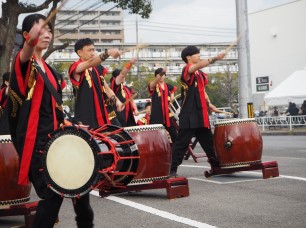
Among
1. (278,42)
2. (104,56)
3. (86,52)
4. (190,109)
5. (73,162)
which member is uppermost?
(278,42)

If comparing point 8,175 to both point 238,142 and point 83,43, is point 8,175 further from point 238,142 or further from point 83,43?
point 238,142

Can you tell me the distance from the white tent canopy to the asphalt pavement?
23191mm

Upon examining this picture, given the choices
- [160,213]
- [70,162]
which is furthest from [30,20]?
[160,213]

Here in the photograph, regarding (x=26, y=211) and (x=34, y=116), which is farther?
(x=26, y=211)

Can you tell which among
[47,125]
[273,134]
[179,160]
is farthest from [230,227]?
[273,134]

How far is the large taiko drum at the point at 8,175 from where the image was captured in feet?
20.5

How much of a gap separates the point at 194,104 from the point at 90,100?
2.21 meters

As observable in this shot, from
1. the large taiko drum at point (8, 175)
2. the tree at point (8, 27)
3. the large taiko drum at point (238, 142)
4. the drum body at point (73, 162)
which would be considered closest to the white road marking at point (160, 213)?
the large taiko drum at point (8, 175)

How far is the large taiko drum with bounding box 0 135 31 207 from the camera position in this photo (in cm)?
624

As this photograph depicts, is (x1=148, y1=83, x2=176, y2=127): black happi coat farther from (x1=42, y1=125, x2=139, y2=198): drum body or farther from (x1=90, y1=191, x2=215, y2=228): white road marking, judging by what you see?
(x1=42, y1=125, x2=139, y2=198): drum body

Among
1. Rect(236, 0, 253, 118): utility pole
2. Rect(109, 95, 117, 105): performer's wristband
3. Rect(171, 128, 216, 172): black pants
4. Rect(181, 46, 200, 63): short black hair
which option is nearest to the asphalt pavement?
Rect(171, 128, 216, 172): black pants

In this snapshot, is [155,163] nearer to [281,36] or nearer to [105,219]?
[105,219]

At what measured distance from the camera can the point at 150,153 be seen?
24.8ft

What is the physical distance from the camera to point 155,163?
24.9ft
